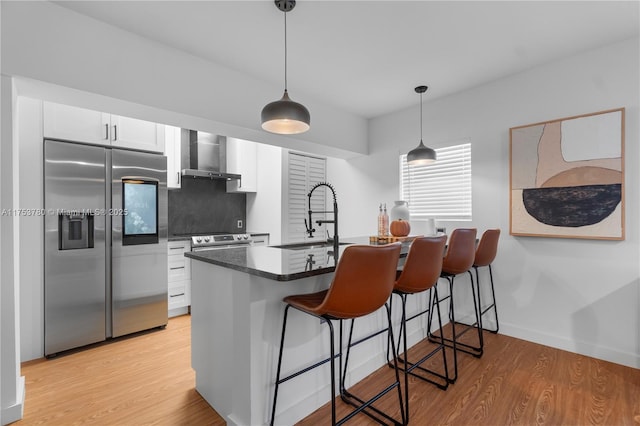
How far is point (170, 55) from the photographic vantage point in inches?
97.3

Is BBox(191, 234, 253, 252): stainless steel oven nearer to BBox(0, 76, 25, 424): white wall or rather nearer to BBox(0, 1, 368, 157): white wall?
BBox(0, 1, 368, 157): white wall

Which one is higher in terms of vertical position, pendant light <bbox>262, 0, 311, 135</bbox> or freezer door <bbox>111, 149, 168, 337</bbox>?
pendant light <bbox>262, 0, 311, 135</bbox>

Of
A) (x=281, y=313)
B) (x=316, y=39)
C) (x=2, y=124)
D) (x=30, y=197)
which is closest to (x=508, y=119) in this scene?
(x=316, y=39)

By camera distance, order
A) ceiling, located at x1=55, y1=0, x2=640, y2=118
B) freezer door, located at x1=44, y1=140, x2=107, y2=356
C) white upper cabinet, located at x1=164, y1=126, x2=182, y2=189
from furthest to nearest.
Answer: white upper cabinet, located at x1=164, y1=126, x2=182, y2=189
freezer door, located at x1=44, y1=140, x2=107, y2=356
ceiling, located at x1=55, y1=0, x2=640, y2=118

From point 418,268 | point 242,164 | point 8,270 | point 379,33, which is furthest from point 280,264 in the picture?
point 242,164

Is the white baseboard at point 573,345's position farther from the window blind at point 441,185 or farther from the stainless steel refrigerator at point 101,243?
the stainless steel refrigerator at point 101,243

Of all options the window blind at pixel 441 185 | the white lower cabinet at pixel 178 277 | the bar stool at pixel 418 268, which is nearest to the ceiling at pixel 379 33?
the window blind at pixel 441 185

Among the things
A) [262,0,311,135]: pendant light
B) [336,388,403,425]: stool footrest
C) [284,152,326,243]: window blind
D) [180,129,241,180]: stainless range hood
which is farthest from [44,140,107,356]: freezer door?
[336,388,403,425]: stool footrest

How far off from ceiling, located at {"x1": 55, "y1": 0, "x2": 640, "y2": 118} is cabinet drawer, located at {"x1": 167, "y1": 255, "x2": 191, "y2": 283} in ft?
7.39

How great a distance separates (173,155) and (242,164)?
0.99 meters

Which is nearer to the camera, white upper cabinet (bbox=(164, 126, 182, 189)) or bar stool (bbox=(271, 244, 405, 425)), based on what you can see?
bar stool (bbox=(271, 244, 405, 425))

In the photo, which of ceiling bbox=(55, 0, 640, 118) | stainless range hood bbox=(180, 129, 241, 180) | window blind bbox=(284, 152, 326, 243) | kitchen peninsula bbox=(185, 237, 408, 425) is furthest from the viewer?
window blind bbox=(284, 152, 326, 243)

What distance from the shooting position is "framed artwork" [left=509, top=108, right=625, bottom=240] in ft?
8.13

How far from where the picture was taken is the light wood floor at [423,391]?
1.85m
